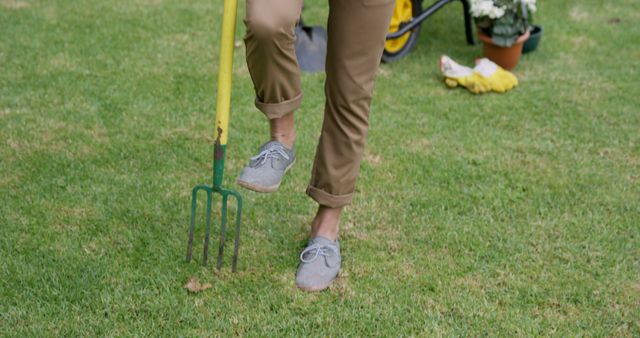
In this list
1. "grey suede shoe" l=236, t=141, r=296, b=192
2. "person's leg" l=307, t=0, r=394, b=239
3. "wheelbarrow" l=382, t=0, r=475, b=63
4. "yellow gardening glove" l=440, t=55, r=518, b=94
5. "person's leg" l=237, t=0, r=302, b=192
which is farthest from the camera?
"wheelbarrow" l=382, t=0, r=475, b=63

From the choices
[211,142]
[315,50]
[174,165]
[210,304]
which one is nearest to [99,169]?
[174,165]

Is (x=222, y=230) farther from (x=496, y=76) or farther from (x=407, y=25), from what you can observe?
(x=407, y=25)

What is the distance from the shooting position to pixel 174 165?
3.37 metres

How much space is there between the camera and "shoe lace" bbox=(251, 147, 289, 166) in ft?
8.29

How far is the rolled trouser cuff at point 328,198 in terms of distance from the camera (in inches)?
104

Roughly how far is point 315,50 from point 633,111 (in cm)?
173

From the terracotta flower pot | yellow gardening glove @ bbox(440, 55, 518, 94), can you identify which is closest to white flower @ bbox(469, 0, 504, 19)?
the terracotta flower pot

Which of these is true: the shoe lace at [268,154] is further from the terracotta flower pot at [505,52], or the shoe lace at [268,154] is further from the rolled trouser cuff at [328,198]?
the terracotta flower pot at [505,52]

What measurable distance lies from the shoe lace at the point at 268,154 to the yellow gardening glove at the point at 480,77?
195 cm

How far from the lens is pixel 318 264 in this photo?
2.64m

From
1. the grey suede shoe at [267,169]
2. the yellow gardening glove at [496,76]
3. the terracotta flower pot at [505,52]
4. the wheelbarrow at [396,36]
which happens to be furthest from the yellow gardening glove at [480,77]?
the grey suede shoe at [267,169]

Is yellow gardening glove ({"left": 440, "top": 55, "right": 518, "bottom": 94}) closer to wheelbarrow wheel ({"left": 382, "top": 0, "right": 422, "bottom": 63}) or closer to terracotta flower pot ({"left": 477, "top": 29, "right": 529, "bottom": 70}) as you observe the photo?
terracotta flower pot ({"left": 477, "top": 29, "right": 529, "bottom": 70})

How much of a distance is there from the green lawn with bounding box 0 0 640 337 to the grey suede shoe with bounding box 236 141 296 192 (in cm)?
35

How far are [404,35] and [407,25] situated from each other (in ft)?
0.63
